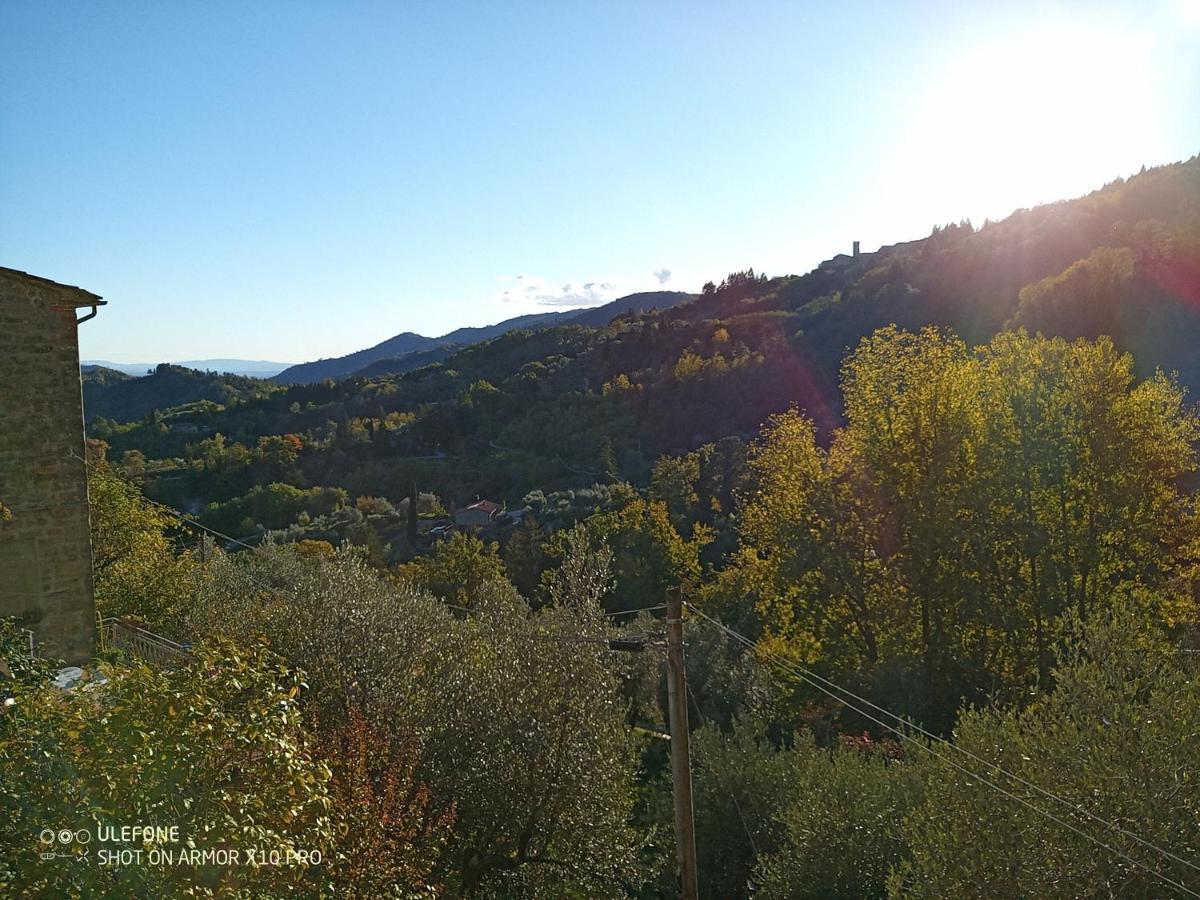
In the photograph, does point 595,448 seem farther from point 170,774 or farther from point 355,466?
point 170,774

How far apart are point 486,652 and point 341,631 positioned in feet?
6.04

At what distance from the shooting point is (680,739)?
24.2 feet

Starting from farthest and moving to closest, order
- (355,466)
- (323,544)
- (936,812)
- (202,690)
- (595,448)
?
1. (355,466)
2. (595,448)
3. (323,544)
4. (936,812)
5. (202,690)

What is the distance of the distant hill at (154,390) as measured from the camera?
102 metres

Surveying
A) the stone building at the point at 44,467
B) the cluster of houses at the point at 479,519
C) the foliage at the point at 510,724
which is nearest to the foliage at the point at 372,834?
the foliage at the point at 510,724

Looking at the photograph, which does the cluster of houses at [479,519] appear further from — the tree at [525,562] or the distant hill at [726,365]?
the tree at [525,562]

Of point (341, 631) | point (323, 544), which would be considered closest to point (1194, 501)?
point (341, 631)

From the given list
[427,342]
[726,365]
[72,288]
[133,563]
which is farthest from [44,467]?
[427,342]

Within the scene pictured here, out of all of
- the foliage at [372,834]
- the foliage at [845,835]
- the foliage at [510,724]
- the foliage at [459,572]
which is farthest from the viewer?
the foliage at [459,572]

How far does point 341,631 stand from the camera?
10.1 metres

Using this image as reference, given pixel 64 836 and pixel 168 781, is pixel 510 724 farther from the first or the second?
pixel 64 836

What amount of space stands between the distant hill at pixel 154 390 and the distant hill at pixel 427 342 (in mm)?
31268

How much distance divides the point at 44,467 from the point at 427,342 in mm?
188512

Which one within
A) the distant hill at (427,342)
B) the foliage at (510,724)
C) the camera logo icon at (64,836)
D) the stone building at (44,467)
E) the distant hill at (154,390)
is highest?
the distant hill at (427,342)
